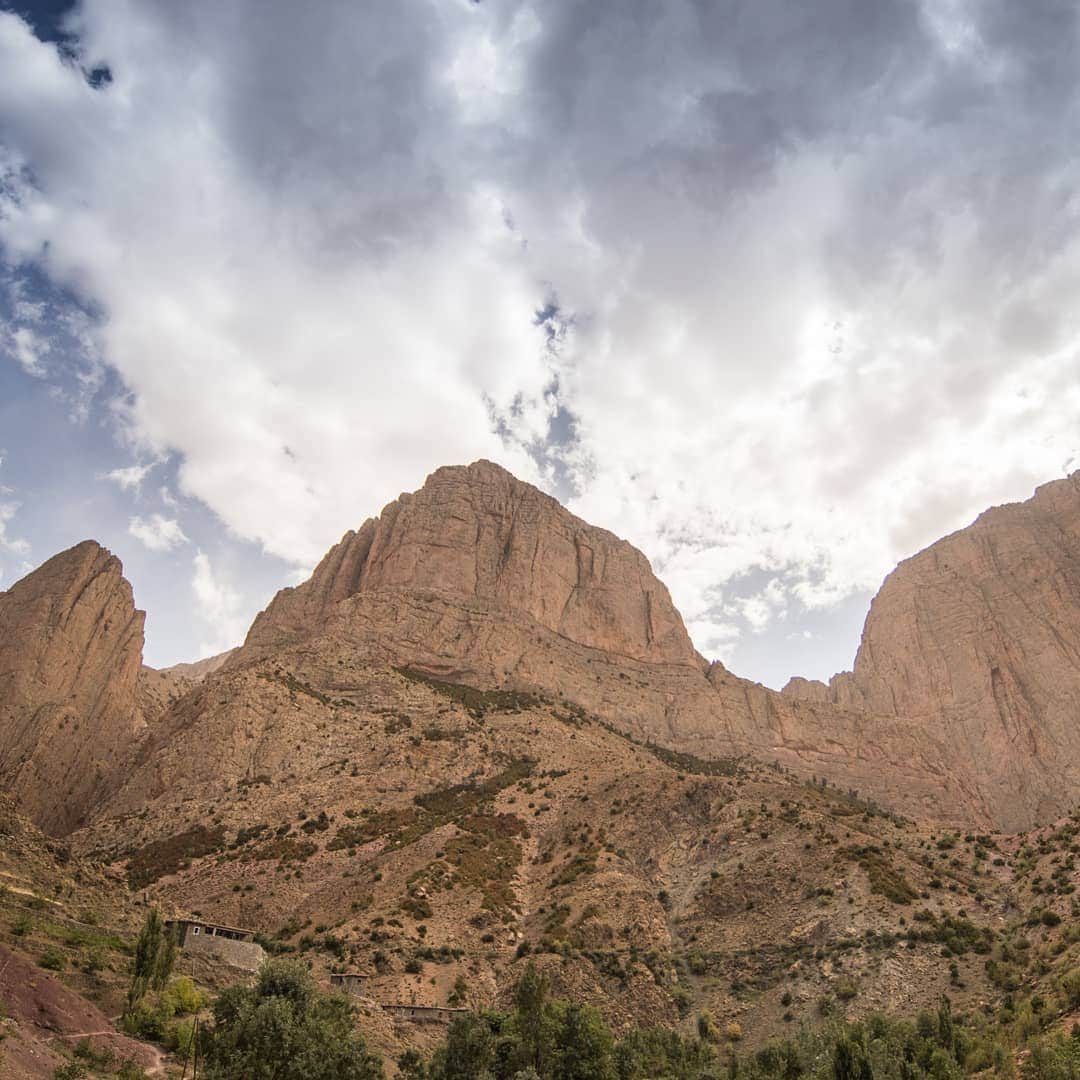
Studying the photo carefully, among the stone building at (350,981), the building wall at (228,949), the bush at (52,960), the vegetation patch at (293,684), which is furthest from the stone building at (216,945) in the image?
the vegetation patch at (293,684)

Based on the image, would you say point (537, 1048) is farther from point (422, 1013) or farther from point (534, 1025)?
point (422, 1013)

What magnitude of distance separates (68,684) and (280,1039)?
274ft

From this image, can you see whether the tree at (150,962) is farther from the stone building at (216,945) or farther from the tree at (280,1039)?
the stone building at (216,945)

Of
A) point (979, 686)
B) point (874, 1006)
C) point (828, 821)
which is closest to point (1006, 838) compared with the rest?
point (828, 821)

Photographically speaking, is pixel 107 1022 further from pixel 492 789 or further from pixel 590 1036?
pixel 492 789

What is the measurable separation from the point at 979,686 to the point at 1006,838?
88679 mm

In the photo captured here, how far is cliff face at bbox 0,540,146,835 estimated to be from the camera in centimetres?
8331

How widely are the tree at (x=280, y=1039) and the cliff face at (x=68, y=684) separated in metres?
59.4

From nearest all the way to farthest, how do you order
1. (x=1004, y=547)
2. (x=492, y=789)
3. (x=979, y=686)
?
(x=492, y=789)
(x=979, y=686)
(x=1004, y=547)

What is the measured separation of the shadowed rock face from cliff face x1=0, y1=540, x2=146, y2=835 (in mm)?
16142

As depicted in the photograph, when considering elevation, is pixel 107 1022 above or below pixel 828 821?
below

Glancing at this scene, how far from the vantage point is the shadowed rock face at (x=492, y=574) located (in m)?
117

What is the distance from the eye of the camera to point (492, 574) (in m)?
123

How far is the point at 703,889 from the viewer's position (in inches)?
2228
